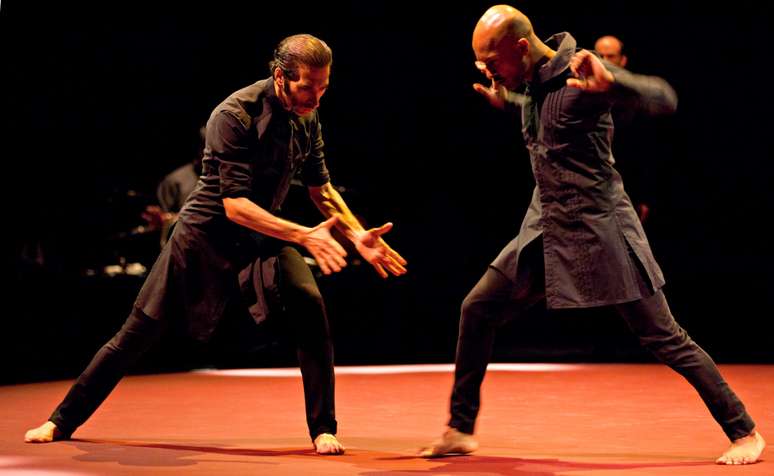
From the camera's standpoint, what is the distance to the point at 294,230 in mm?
3588

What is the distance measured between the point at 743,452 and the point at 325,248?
1379 mm

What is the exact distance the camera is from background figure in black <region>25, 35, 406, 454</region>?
3713mm

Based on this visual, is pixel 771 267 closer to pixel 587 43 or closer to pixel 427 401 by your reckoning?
pixel 587 43

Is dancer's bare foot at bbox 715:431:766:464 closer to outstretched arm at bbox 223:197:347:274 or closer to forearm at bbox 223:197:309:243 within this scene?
outstretched arm at bbox 223:197:347:274

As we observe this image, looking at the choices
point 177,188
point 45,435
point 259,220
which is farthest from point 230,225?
point 177,188

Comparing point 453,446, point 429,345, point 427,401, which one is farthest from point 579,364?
point 453,446

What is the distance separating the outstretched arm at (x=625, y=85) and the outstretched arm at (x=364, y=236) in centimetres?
70

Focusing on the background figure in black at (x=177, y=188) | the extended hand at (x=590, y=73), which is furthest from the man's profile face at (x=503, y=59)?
the background figure in black at (x=177, y=188)

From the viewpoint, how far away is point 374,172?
928 centimetres

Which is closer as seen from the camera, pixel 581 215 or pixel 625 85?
pixel 625 85

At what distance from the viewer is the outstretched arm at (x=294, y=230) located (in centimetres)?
344

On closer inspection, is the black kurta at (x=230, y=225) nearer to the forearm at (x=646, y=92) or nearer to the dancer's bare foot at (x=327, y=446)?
the dancer's bare foot at (x=327, y=446)

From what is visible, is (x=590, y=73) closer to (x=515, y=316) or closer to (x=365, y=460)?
(x=515, y=316)

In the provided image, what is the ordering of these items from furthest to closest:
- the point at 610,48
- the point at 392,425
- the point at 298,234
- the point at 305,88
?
the point at 610,48
the point at 392,425
the point at 305,88
the point at 298,234
